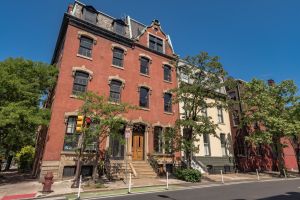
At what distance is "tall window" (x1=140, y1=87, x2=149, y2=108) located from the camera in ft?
67.0

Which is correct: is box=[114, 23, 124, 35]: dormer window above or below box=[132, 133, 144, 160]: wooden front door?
above

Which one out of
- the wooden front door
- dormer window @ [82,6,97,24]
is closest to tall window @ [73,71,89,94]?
dormer window @ [82,6,97,24]

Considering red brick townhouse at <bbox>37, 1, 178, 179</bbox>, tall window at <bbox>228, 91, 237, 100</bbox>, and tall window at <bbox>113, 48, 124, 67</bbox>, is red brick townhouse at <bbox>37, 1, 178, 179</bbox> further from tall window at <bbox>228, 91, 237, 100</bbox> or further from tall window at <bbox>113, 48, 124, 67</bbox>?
tall window at <bbox>228, 91, 237, 100</bbox>

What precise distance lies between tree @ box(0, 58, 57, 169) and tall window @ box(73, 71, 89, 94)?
1.64m

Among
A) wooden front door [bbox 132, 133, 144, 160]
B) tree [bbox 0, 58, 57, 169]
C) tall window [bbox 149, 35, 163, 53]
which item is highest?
tall window [bbox 149, 35, 163, 53]

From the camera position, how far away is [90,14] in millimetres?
20062

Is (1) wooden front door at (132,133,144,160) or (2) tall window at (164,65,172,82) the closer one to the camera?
(1) wooden front door at (132,133,144,160)

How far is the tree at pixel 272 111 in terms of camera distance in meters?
21.9

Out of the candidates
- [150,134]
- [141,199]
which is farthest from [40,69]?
[141,199]

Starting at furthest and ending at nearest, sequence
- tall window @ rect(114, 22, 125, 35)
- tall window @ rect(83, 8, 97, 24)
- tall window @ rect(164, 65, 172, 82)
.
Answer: tall window @ rect(164, 65, 172, 82), tall window @ rect(114, 22, 125, 35), tall window @ rect(83, 8, 97, 24)

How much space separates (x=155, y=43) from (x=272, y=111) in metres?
15.1

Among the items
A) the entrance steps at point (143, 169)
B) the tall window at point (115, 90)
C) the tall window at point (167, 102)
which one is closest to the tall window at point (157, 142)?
the entrance steps at point (143, 169)

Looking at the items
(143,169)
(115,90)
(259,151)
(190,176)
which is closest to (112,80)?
(115,90)

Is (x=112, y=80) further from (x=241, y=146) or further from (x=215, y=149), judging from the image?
(x=241, y=146)
